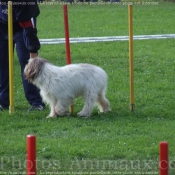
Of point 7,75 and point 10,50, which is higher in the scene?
point 10,50

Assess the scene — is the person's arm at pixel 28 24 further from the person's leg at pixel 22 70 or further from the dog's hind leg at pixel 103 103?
the dog's hind leg at pixel 103 103

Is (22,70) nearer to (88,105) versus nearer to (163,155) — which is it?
(88,105)

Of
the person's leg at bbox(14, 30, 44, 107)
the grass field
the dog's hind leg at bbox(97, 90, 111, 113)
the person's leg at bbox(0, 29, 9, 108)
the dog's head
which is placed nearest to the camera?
the grass field

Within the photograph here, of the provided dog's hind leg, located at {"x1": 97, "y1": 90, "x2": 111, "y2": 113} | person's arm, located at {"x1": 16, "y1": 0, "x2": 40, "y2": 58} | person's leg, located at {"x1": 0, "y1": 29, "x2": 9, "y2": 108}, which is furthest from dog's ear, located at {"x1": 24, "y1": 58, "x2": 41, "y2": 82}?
dog's hind leg, located at {"x1": 97, "y1": 90, "x2": 111, "y2": 113}

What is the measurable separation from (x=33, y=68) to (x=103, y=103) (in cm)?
122

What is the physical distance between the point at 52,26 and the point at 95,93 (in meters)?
14.6

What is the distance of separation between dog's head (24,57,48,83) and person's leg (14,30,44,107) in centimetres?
56

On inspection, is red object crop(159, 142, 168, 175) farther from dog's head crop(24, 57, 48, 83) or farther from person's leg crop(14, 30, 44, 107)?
person's leg crop(14, 30, 44, 107)

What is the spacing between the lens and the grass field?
8.30 metres

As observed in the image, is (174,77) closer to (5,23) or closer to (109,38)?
(5,23)

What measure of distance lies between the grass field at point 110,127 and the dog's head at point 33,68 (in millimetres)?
607

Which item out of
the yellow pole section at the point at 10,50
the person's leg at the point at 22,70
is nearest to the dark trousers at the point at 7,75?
the person's leg at the point at 22,70

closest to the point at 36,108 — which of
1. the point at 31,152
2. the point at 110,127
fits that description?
the point at 110,127

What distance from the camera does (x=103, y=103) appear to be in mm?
11164
